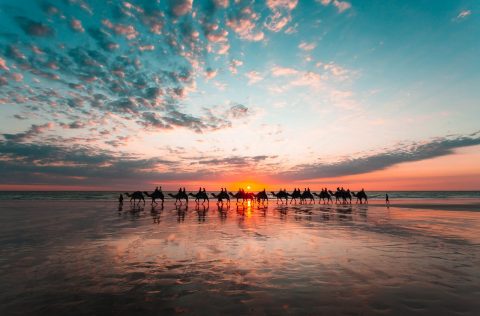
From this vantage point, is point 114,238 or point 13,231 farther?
point 13,231

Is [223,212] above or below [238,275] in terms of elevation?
above

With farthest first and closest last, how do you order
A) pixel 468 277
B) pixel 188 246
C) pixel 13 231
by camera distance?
pixel 13 231 → pixel 188 246 → pixel 468 277

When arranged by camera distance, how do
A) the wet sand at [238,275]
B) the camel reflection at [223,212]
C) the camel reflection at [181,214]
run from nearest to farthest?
the wet sand at [238,275] < the camel reflection at [181,214] < the camel reflection at [223,212]

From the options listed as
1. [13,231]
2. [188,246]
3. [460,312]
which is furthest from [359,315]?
[13,231]

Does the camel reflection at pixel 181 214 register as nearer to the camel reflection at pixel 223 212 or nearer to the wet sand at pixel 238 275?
the camel reflection at pixel 223 212

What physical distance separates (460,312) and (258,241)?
805cm

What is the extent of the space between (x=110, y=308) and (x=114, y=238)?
27.6ft

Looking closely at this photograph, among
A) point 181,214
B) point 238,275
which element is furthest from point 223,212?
point 238,275

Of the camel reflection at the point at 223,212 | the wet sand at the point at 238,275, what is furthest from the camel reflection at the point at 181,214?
the wet sand at the point at 238,275

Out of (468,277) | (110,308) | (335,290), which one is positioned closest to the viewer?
(110,308)

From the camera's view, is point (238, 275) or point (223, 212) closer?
point (238, 275)

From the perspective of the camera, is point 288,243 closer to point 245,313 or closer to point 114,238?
point 245,313

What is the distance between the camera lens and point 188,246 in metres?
11.4

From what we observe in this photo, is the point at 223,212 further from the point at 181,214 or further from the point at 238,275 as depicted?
the point at 238,275
